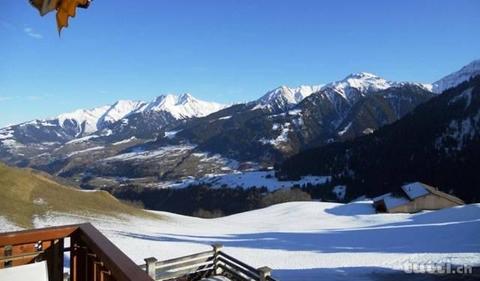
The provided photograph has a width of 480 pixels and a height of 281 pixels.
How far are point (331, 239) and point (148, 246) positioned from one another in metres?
13.3

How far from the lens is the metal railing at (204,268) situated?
12195 mm

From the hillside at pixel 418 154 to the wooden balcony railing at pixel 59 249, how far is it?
125275mm

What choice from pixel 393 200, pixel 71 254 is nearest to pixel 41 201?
pixel 71 254

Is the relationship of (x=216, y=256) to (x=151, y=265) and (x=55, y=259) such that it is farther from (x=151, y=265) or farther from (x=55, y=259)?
(x=55, y=259)

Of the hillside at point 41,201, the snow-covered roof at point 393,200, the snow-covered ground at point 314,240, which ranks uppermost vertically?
the hillside at point 41,201

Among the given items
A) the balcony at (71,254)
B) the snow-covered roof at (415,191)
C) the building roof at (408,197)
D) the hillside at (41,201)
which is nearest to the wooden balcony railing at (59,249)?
the balcony at (71,254)

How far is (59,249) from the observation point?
5.00 meters

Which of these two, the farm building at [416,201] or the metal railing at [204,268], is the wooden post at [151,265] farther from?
the farm building at [416,201]

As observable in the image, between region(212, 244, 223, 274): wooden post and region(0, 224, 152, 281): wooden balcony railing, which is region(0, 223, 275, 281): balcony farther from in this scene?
region(212, 244, 223, 274): wooden post

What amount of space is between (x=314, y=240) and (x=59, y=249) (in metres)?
29.7

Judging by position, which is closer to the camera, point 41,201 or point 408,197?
point 41,201

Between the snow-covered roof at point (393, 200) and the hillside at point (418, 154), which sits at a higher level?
the hillside at point (418, 154)

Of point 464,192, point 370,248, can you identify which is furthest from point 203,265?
point 464,192

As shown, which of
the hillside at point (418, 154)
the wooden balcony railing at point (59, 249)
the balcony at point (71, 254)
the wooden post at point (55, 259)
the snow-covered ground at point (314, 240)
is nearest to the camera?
the balcony at point (71, 254)
